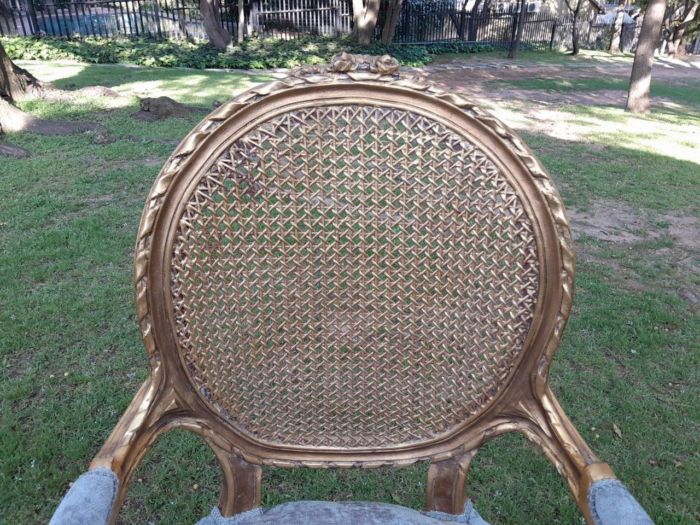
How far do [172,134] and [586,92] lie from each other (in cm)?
851

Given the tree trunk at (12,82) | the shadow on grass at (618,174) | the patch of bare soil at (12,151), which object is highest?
the tree trunk at (12,82)

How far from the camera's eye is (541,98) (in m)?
10.6

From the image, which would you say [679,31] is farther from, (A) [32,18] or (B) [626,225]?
(A) [32,18]

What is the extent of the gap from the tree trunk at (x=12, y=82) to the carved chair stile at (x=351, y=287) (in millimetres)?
7639

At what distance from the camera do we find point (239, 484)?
4.38ft

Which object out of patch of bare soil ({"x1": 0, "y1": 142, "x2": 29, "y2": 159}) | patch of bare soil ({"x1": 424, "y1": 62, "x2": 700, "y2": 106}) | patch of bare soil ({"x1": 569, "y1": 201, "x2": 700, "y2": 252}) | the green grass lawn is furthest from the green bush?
patch of bare soil ({"x1": 569, "y1": 201, "x2": 700, "y2": 252})

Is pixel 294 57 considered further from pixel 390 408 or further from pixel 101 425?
pixel 390 408

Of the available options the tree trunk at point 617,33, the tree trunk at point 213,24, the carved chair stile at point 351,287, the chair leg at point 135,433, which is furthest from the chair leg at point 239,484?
the tree trunk at point 617,33

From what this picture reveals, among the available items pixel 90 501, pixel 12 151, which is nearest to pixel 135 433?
pixel 90 501

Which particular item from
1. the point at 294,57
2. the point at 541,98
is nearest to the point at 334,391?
the point at 541,98

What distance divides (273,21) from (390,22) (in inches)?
148

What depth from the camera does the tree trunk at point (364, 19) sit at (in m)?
16.6

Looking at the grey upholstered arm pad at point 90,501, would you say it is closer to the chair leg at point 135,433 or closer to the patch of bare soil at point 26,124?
the chair leg at point 135,433

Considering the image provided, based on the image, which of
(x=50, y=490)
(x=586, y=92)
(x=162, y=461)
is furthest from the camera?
(x=586, y=92)
